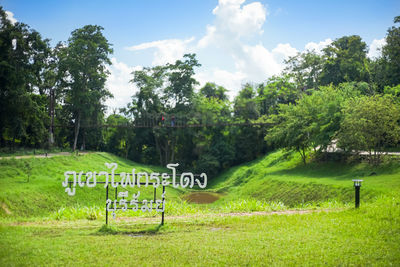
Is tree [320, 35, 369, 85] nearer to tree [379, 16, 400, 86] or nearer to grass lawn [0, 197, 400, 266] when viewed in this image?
tree [379, 16, 400, 86]

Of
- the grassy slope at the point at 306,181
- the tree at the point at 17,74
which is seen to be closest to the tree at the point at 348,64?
the grassy slope at the point at 306,181

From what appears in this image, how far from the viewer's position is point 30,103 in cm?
2402

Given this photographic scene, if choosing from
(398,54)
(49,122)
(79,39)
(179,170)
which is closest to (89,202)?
(49,122)

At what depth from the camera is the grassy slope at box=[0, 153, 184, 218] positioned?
1500 centimetres

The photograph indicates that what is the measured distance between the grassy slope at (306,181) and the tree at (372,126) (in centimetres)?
143

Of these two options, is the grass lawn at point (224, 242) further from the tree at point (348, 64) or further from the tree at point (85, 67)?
the tree at point (348, 64)

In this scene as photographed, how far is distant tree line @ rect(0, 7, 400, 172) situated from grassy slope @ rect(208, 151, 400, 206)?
62.6 inches

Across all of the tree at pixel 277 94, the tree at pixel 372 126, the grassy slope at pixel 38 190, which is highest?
the tree at pixel 277 94

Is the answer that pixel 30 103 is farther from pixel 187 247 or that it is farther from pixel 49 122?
pixel 187 247

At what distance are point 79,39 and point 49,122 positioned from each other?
28.3ft

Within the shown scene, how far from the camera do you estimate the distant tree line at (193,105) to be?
74.1 feet

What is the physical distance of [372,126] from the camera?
18.4 metres

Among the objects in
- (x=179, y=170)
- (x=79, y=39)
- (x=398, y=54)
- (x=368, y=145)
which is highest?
(x=79, y=39)

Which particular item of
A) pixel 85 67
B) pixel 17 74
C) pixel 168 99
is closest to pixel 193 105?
pixel 168 99
